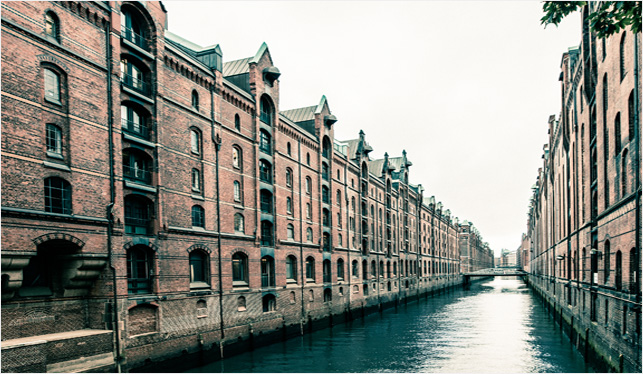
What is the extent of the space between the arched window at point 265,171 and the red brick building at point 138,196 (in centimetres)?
13

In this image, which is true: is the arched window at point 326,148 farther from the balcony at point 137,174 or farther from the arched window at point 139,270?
the arched window at point 139,270

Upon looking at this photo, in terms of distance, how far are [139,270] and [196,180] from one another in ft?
18.9

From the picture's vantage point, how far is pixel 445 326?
1522 inches

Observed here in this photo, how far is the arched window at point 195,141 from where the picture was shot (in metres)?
23.9

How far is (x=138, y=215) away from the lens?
2050cm

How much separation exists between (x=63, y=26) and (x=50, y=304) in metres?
9.78

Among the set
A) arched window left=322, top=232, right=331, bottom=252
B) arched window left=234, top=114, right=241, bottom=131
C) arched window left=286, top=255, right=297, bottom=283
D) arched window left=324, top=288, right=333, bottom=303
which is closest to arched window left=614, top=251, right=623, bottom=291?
arched window left=234, top=114, right=241, bottom=131

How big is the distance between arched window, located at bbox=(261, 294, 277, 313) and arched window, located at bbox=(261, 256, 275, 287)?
753 mm

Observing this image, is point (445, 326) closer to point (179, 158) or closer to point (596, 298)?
point (596, 298)

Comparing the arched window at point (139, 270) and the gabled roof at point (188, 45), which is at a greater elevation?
the gabled roof at point (188, 45)

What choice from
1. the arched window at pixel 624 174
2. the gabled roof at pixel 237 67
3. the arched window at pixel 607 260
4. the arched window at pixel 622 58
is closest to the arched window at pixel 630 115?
the arched window at pixel 624 174

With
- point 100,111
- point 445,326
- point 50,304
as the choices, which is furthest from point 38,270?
point 445,326

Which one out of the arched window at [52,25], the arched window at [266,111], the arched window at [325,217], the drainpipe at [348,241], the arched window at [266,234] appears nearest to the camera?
the arched window at [52,25]

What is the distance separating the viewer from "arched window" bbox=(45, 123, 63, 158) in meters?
16.1
